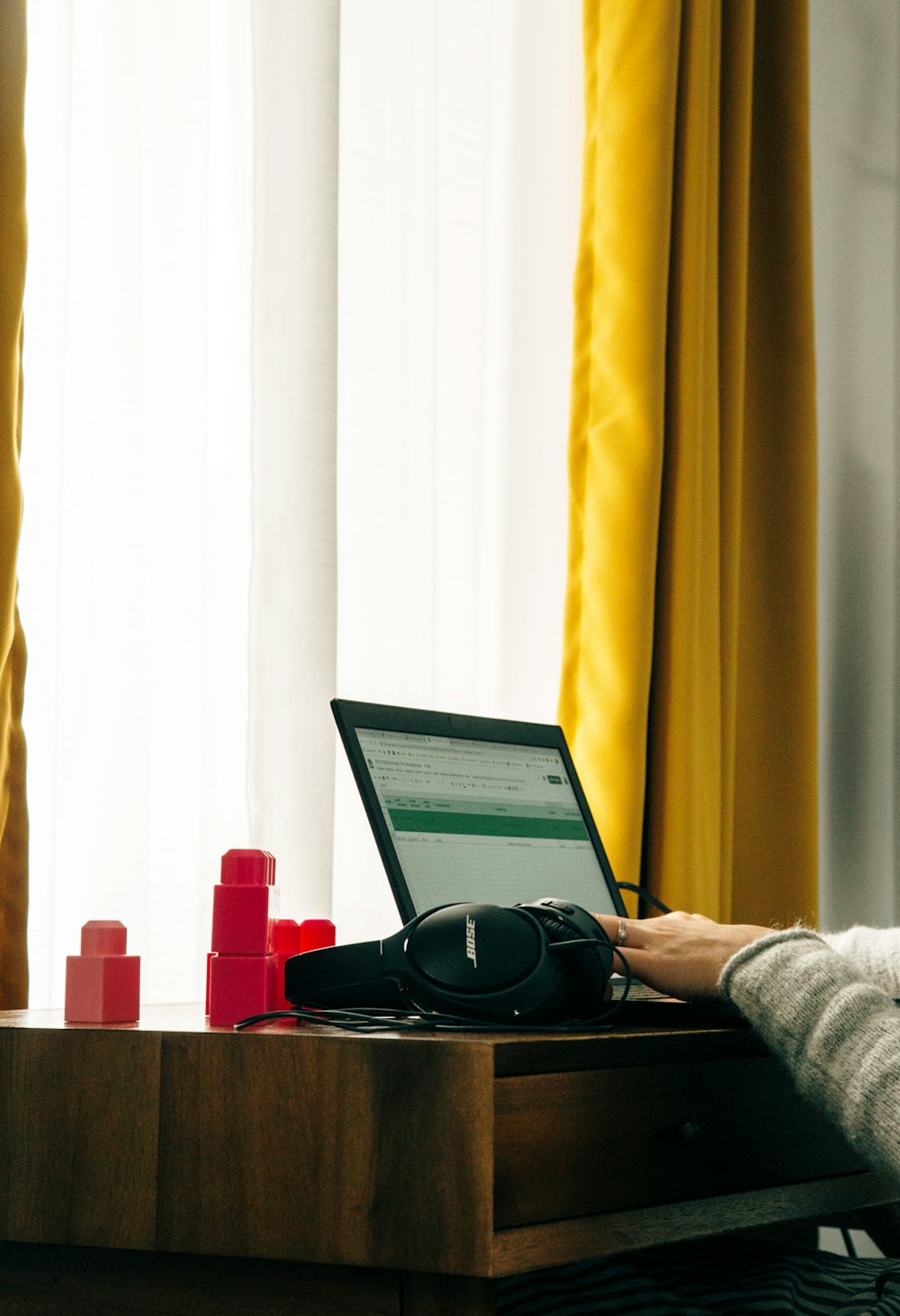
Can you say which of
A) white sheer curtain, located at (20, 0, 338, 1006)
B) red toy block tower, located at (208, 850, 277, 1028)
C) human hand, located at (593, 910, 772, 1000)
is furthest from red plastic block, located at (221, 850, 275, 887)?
white sheer curtain, located at (20, 0, 338, 1006)

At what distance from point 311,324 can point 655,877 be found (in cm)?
75

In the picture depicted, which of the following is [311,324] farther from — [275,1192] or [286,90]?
[275,1192]

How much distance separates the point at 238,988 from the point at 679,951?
0.96 feet

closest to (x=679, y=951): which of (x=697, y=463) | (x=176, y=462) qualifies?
(x=176, y=462)

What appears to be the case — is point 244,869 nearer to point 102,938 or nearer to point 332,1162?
point 102,938

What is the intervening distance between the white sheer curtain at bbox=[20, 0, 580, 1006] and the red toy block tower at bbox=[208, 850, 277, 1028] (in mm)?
383

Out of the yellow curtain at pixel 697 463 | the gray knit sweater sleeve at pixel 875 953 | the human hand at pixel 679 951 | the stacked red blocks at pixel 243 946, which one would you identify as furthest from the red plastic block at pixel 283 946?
the yellow curtain at pixel 697 463

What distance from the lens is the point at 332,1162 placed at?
77 centimetres

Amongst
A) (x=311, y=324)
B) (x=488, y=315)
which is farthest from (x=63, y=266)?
(x=488, y=315)

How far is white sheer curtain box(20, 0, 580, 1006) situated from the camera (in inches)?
53.0

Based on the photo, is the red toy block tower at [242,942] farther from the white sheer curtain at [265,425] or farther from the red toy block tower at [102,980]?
the white sheer curtain at [265,425]

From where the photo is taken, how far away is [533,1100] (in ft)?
2.56

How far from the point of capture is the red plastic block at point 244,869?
0.96 m

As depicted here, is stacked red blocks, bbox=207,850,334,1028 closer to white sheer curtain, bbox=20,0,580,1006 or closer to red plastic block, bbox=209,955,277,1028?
red plastic block, bbox=209,955,277,1028
